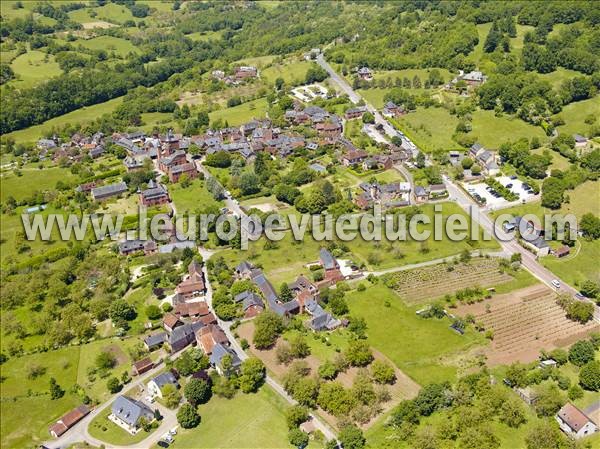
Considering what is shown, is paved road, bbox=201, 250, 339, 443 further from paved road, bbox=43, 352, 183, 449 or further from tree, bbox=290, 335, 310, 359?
paved road, bbox=43, 352, 183, 449

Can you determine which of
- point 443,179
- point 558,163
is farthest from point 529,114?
point 443,179

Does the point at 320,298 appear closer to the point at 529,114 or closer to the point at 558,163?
the point at 558,163

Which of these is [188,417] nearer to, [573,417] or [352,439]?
[352,439]

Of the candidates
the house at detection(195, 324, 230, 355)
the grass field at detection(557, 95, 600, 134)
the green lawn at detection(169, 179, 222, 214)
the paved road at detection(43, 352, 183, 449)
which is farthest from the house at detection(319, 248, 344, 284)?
the grass field at detection(557, 95, 600, 134)

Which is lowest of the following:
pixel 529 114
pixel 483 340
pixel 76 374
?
pixel 76 374

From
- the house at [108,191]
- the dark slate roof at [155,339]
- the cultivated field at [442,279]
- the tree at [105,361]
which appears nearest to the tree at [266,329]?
the dark slate roof at [155,339]

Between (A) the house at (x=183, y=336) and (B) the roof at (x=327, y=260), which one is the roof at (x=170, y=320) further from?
(B) the roof at (x=327, y=260)
